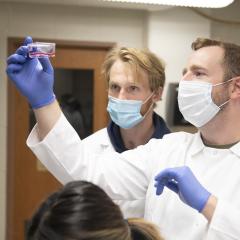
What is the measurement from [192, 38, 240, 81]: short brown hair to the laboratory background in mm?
1746

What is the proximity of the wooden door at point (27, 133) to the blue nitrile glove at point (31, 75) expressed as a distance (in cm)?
217

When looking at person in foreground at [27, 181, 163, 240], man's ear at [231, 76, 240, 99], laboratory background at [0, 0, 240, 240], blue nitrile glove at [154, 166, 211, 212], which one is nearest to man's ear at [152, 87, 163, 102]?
man's ear at [231, 76, 240, 99]

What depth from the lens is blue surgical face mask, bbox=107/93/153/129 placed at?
1.82 metres

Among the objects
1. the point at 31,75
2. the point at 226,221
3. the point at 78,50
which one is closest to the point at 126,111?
the point at 31,75

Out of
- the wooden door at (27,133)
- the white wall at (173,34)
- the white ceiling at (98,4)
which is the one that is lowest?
the wooden door at (27,133)

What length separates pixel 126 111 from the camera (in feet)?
5.91

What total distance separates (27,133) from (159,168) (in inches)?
84.8

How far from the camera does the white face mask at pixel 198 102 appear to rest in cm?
143

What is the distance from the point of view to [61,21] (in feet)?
10.9

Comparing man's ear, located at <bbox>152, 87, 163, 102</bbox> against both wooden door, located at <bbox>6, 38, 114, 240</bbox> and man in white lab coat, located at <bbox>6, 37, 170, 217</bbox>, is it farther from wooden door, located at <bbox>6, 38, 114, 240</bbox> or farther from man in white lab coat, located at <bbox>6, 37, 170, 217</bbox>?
wooden door, located at <bbox>6, 38, 114, 240</bbox>

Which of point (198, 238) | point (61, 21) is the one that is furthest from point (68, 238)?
point (61, 21)

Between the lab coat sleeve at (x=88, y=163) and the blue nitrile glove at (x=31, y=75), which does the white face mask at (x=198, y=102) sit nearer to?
the lab coat sleeve at (x=88, y=163)

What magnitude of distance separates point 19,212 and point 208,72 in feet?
8.38

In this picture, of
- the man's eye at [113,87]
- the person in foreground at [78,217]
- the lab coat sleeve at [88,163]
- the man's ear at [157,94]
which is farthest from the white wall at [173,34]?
the person in foreground at [78,217]
